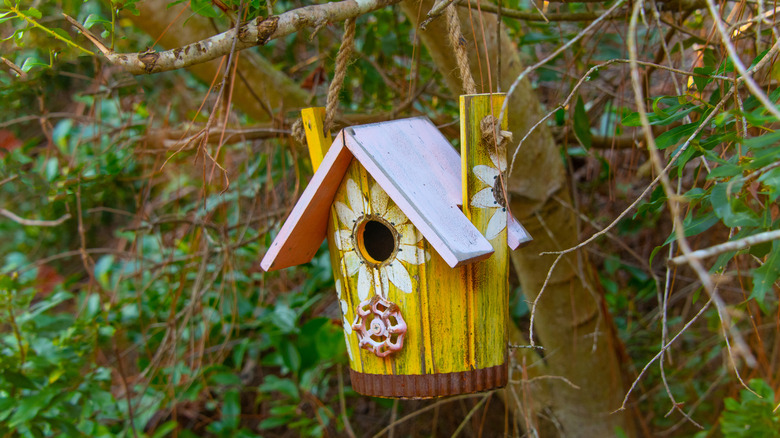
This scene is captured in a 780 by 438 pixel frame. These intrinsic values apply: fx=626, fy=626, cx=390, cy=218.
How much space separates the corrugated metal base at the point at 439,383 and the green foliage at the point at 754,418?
64 cm

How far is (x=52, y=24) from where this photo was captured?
143 centimetres

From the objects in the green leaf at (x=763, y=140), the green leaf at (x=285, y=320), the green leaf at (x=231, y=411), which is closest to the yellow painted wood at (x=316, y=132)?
the green leaf at (x=763, y=140)

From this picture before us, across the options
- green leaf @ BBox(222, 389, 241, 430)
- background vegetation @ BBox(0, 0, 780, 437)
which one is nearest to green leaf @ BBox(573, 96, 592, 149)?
background vegetation @ BBox(0, 0, 780, 437)

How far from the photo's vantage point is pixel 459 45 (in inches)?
41.9

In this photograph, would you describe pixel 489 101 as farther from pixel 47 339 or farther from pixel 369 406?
pixel 369 406

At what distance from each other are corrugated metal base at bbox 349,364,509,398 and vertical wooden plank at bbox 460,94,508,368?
0.8 inches

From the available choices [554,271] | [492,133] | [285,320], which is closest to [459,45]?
[492,133]

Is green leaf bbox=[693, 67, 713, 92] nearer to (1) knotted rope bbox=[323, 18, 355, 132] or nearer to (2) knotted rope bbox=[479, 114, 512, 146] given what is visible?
(2) knotted rope bbox=[479, 114, 512, 146]

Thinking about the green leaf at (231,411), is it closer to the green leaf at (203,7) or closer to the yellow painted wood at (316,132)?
the yellow painted wood at (316,132)

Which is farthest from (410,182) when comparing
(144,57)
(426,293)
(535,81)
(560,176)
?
(535,81)

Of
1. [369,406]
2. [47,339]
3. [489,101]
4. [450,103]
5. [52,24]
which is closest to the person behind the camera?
[489,101]

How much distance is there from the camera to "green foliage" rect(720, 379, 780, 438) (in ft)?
4.54

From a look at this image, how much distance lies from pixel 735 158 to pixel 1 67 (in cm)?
171

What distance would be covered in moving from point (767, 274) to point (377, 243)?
675 mm
